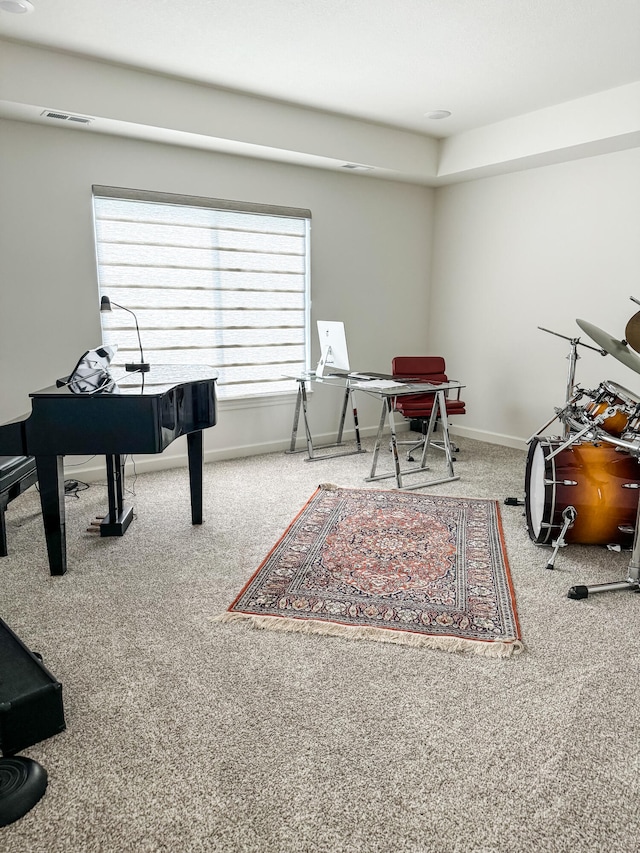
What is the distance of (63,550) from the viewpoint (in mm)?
2967

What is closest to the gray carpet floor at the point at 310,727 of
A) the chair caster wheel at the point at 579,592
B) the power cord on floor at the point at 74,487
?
the chair caster wheel at the point at 579,592

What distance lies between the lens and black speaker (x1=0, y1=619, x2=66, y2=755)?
1784 millimetres

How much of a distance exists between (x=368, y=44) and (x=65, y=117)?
2.02 meters

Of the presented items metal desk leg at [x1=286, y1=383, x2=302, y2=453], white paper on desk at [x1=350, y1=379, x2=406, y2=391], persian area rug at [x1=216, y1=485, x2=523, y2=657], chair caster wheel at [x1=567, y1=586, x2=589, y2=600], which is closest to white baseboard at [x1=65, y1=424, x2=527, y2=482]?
metal desk leg at [x1=286, y1=383, x2=302, y2=453]

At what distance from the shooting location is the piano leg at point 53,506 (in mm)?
2805

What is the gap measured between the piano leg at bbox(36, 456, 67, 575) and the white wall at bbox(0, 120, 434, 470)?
5.29ft

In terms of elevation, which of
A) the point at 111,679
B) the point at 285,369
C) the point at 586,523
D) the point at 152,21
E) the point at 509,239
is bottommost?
the point at 111,679

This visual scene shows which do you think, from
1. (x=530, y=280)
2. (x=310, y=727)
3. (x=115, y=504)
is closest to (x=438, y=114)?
(x=530, y=280)

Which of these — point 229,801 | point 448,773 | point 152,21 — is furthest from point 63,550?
point 152,21

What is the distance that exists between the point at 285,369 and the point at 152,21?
291 cm

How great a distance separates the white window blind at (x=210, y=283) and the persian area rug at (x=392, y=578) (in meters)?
1.80

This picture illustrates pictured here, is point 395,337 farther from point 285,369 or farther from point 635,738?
point 635,738

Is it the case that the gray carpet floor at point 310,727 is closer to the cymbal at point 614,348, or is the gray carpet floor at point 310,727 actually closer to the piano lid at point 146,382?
the piano lid at point 146,382

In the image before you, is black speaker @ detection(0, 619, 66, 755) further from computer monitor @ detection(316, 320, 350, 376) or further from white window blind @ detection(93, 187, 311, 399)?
computer monitor @ detection(316, 320, 350, 376)
